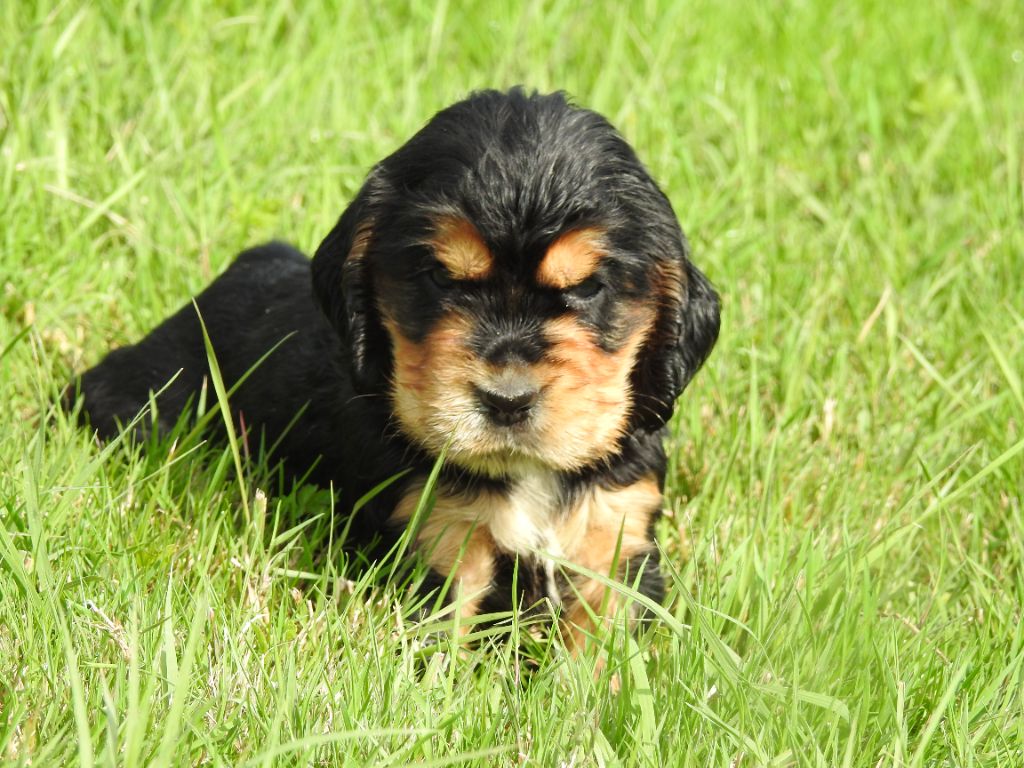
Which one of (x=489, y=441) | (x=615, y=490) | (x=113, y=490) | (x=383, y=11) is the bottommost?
(x=113, y=490)

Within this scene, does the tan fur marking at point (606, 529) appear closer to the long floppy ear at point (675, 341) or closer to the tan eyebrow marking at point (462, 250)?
the long floppy ear at point (675, 341)

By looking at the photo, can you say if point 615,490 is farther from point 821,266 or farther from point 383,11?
point 383,11

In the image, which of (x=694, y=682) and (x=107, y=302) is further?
(x=107, y=302)

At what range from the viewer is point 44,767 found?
93.8 inches

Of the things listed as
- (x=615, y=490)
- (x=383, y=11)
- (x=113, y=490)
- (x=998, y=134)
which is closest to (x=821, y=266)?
(x=998, y=134)

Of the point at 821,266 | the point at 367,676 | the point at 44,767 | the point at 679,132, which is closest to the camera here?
the point at 44,767

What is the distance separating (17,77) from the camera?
522cm

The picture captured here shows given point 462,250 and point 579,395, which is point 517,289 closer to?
point 462,250

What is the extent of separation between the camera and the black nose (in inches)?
118

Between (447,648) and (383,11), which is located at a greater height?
(383,11)

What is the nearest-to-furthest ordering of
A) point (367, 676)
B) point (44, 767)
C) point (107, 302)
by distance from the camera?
point (44, 767) < point (367, 676) < point (107, 302)

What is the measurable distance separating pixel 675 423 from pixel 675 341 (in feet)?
2.92

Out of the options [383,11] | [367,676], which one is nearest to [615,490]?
[367,676]

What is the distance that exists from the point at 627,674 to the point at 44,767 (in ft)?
3.84
